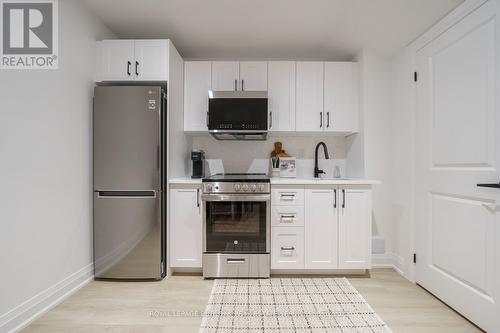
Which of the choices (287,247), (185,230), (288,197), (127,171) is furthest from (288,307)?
(127,171)

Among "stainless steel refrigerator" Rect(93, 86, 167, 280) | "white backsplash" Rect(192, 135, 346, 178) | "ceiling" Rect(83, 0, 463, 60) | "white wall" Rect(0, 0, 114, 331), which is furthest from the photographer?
"white backsplash" Rect(192, 135, 346, 178)

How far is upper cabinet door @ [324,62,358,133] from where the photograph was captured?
3027 millimetres

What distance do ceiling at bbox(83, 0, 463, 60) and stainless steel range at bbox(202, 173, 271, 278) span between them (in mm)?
1469

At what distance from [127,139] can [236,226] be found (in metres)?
1.30

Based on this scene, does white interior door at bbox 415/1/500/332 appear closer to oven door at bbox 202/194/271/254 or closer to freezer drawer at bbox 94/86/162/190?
oven door at bbox 202/194/271/254

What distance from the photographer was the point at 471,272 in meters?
1.90

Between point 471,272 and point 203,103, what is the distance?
2.79m

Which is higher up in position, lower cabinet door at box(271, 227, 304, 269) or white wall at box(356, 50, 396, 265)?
white wall at box(356, 50, 396, 265)

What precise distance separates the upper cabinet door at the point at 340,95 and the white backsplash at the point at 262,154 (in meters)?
0.37

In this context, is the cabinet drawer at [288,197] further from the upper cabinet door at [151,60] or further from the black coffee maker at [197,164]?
the upper cabinet door at [151,60]

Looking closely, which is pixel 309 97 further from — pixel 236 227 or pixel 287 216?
pixel 236 227

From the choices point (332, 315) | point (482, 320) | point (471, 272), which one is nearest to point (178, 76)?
point (332, 315)

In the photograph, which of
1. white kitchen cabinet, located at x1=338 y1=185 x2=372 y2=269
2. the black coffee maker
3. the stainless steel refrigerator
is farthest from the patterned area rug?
the black coffee maker

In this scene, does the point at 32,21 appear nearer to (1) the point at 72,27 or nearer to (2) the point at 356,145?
(1) the point at 72,27
